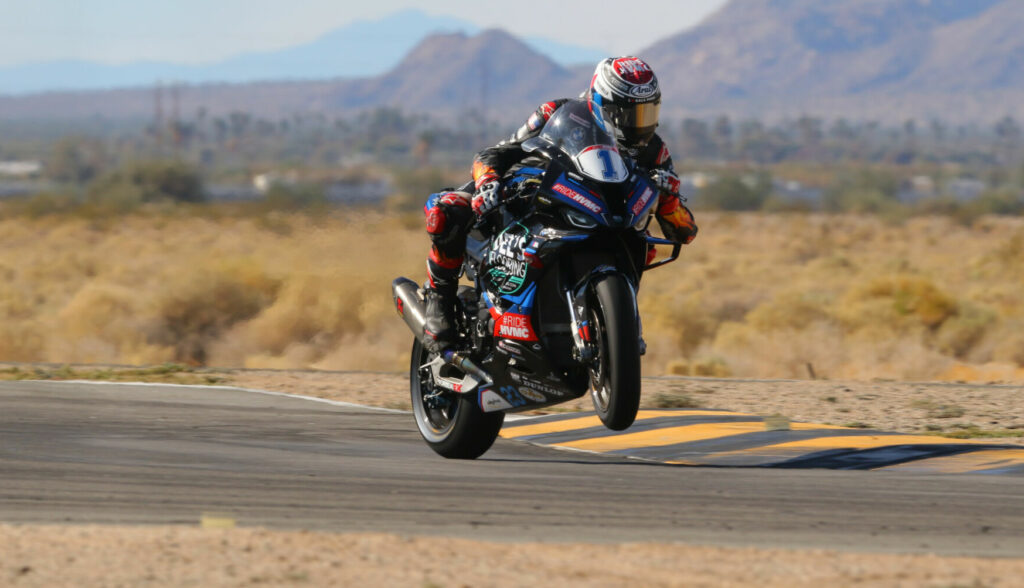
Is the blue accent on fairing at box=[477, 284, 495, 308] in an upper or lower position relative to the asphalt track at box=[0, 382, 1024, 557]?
upper

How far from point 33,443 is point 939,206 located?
241ft

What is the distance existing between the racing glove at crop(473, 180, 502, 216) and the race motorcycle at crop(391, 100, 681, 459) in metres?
0.08

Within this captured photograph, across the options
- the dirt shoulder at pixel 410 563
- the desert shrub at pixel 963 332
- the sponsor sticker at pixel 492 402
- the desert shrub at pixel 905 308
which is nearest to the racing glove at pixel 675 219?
the sponsor sticker at pixel 492 402

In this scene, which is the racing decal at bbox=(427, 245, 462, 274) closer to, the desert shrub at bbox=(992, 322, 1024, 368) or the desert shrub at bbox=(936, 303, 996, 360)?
the desert shrub at bbox=(992, 322, 1024, 368)

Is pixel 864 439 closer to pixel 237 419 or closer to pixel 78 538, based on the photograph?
pixel 237 419

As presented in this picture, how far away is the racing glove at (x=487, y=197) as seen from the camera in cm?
804

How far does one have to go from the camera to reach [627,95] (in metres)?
8.02

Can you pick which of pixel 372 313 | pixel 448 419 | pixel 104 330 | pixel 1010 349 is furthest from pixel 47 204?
pixel 448 419

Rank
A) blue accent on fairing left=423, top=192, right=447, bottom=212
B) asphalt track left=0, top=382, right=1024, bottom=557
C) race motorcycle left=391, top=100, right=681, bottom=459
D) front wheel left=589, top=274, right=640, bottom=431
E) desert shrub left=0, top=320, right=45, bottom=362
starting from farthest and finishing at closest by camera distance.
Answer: desert shrub left=0, top=320, right=45, bottom=362 < blue accent on fairing left=423, top=192, right=447, bottom=212 < race motorcycle left=391, top=100, right=681, bottom=459 < front wheel left=589, top=274, right=640, bottom=431 < asphalt track left=0, top=382, right=1024, bottom=557

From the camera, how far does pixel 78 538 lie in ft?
20.0

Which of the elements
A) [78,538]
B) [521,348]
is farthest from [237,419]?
[78,538]

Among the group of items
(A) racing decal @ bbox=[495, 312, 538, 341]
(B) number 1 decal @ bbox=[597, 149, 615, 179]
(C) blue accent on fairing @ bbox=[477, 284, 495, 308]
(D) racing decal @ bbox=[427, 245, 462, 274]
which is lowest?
(A) racing decal @ bbox=[495, 312, 538, 341]

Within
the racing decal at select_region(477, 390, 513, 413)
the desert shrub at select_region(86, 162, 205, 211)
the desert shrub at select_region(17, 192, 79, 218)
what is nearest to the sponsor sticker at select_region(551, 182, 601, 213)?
the racing decal at select_region(477, 390, 513, 413)

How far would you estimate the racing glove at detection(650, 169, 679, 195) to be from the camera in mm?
8078
